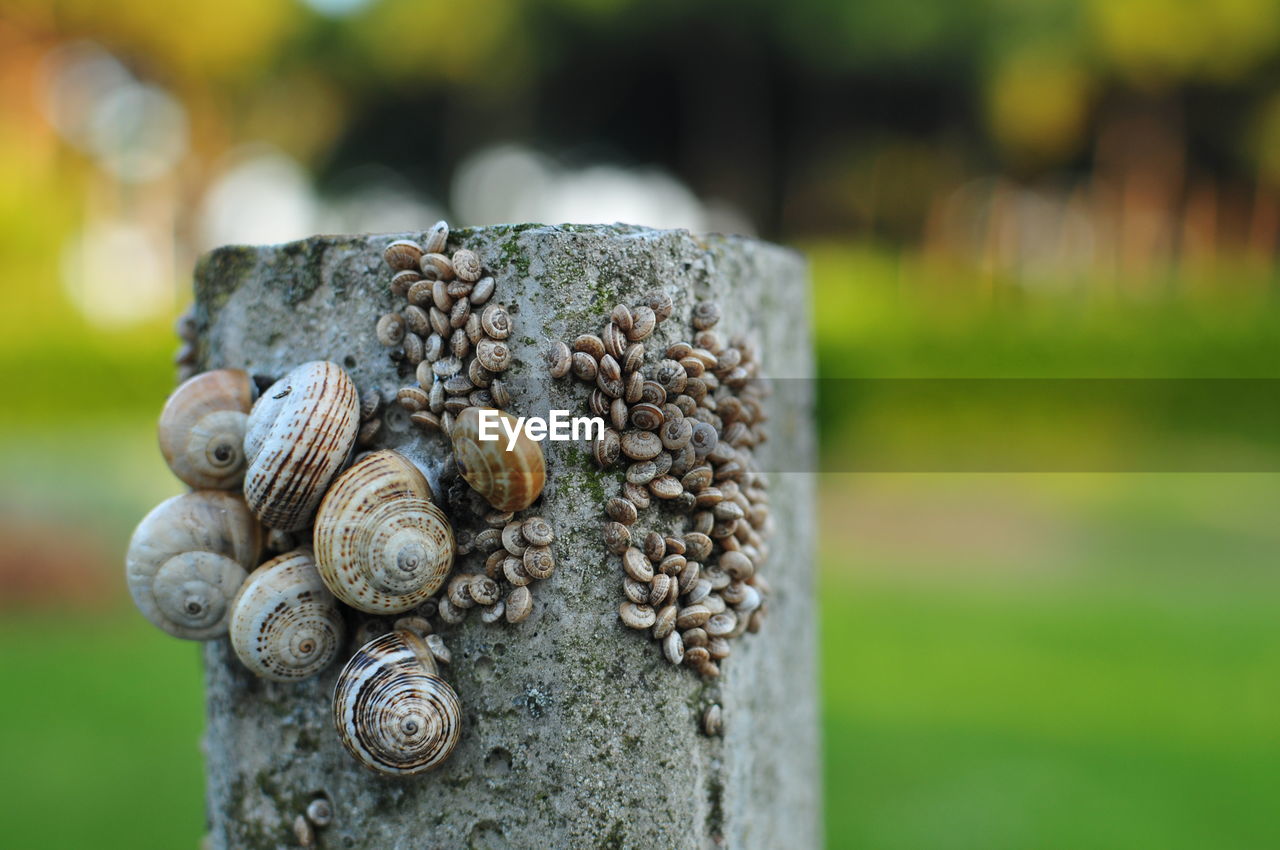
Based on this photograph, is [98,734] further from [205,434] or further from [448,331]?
[448,331]

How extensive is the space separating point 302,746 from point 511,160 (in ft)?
57.4

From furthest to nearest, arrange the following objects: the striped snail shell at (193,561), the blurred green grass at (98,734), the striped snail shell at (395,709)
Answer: the blurred green grass at (98,734) → the striped snail shell at (193,561) → the striped snail shell at (395,709)

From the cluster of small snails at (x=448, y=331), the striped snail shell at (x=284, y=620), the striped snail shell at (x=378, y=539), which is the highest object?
the cluster of small snails at (x=448, y=331)

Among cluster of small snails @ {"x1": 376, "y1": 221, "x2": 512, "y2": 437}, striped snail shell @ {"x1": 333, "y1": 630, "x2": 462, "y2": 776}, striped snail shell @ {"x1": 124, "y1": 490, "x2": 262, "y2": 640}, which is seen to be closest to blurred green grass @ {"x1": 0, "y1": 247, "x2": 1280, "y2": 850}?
striped snail shell @ {"x1": 124, "y1": 490, "x2": 262, "y2": 640}

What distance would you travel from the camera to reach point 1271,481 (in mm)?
8570

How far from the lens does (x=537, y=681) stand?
50.9 inches

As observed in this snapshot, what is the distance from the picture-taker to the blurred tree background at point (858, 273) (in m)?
4.17

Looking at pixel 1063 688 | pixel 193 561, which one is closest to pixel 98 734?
pixel 193 561

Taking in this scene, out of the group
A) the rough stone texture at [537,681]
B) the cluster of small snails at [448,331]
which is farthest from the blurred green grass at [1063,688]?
the cluster of small snails at [448,331]

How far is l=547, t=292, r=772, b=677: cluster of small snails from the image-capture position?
1290 mm

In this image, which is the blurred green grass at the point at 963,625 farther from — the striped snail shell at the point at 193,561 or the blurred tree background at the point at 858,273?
the striped snail shell at the point at 193,561

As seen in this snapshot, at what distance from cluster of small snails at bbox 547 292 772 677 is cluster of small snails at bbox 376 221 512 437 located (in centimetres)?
8

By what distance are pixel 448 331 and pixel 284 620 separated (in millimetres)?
419

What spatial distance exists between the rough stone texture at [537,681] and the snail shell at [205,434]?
Answer: 0.10 metres
